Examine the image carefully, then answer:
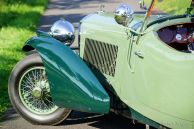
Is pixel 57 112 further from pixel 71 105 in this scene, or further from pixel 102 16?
pixel 102 16

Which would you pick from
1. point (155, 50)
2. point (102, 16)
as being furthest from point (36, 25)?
point (155, 50)

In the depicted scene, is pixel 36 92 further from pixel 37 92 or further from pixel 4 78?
pixel 4 78

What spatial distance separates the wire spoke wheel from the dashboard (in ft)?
5.02

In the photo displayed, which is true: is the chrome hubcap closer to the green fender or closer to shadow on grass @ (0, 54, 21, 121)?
the green fender

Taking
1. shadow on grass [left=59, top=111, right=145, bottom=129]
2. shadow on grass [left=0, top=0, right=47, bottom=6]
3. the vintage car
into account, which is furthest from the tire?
shadow on grass [left=0, top=0, right=47, bottom=6]

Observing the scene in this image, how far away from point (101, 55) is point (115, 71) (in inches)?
12.6

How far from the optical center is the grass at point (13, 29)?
8.30 metres

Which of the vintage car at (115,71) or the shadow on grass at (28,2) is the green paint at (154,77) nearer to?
the vintage car at (115,71)

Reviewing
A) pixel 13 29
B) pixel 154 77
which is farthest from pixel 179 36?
pixel 13 29

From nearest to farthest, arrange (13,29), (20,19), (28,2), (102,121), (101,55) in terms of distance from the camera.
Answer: (101,55), (102,121), (13,29), (20,19), (28,2)

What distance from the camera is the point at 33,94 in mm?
6020

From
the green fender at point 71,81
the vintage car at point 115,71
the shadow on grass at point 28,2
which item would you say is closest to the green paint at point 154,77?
the vintage car at point 115,71

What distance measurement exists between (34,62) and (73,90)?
2.41ft

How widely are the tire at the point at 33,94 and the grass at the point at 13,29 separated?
645 mm
